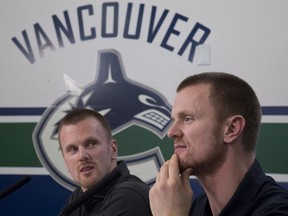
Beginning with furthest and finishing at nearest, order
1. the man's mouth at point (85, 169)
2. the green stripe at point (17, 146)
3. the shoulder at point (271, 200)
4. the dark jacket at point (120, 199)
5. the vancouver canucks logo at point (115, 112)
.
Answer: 1. the green stripe at point (17, 146)
2. the vancouver canucks logo at point (115, 112)
3. the man's mouth at point (85, 169)
4. the dark jacket at point (120, 199)
5. the shoulder at point (271, 200)

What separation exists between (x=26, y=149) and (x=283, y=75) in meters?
1.06

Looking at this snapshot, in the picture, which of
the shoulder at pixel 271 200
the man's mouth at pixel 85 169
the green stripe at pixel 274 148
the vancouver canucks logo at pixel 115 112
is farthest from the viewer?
the vancouver canucks logo at pixel 115 112

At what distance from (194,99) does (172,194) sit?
21 centimetres

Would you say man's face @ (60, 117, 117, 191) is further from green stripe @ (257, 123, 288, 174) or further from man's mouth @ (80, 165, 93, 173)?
green stripe @ (257, 123, 288, 174)

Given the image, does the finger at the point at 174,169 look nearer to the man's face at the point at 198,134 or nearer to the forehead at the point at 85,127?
the man's face at the point at 198,134

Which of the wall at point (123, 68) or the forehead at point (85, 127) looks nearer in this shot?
the forehead at point (85, 127)

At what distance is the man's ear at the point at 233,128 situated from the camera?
3.25 ft

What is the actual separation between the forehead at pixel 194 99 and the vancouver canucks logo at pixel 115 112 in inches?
28.8

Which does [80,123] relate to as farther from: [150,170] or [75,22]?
[75,22]

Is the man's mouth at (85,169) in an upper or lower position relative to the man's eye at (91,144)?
lower

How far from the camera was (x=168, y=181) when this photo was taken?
1.01 m

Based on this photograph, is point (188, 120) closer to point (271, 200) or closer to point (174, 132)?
point (174, 132)

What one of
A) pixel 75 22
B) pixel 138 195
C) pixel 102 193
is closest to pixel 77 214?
pixel 102 193

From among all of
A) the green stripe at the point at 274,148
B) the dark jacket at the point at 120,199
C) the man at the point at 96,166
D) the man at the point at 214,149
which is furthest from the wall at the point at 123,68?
the man at the point at 214,149
